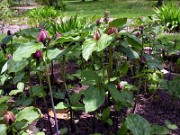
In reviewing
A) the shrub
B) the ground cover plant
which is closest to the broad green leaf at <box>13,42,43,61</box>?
the ground cover plant

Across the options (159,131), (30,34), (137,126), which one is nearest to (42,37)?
(30,34)

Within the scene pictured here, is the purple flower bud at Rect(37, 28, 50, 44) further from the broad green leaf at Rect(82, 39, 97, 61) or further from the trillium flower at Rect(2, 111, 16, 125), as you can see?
the trillium flower at Rect(2, 111, 16, 125)

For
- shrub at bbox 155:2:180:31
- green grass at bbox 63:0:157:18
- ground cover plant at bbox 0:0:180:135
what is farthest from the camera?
green grass at bbox 63:0:157:18

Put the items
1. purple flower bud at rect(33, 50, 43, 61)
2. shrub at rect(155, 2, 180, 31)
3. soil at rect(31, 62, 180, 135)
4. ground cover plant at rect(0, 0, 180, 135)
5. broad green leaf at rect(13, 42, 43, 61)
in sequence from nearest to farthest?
broad green leaf at rect(13, 42, 43, 61), ground cover plant at rect(0, 0, 180, 135), purple flower bud at rect(33, 50, 43, 61), soil at rect(31, 62, 180, 135), shrub at rect(155, 2, 180, 31)

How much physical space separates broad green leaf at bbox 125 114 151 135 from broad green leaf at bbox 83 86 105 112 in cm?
18

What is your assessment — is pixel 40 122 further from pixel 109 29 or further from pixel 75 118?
pixel 109 29

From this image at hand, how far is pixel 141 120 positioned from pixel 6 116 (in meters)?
0.69

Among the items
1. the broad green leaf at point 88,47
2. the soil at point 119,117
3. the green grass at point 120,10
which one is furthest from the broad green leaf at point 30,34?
the green grass at point 120,10

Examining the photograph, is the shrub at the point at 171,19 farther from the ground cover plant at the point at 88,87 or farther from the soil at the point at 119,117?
the soil at the point at 119,117

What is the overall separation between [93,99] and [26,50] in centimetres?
43

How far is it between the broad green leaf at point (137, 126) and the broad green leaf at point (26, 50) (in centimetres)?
60

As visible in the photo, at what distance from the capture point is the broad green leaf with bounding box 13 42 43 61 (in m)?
1.42

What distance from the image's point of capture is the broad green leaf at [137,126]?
155cm

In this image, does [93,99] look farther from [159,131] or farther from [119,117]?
[119,117]
